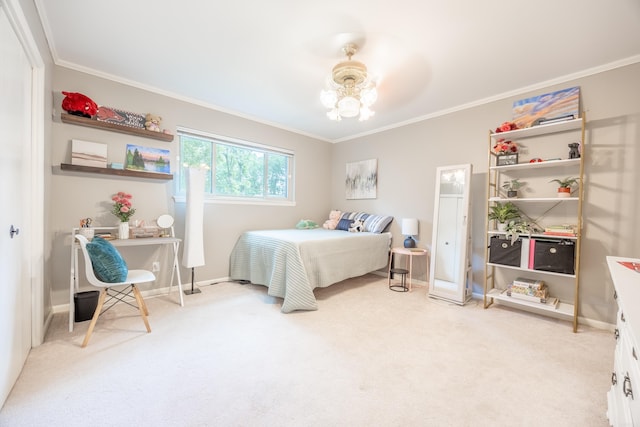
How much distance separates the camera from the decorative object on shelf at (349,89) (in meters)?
2.21

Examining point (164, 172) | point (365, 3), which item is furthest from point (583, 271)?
point (164, 172)

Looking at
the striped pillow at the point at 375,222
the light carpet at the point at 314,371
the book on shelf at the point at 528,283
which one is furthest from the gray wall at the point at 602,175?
the striped pillow at the point at 375,222

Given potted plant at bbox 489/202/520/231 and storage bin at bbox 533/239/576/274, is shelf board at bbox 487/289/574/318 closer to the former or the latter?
storage bin at bbox 533/239/576/274

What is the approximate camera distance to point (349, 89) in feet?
7.82

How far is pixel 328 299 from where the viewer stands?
3.12m

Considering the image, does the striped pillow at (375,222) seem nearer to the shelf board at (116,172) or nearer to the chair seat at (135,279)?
the shelf board at (116,172)

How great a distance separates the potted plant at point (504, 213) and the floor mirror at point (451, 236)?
262 millimetres

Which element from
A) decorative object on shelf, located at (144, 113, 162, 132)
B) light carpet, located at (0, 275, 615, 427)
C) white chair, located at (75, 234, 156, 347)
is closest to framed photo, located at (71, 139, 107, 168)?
decorative object on shelf, located at (144, 113, 162, 132)

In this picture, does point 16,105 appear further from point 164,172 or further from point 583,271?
point 583,271

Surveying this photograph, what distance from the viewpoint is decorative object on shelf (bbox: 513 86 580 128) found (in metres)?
2.58

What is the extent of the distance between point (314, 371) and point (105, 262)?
5.65 feet

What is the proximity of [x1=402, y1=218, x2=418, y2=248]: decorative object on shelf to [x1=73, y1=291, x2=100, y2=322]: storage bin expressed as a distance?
353 centimetres

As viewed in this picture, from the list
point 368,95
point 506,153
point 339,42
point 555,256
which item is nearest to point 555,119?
point 506,153

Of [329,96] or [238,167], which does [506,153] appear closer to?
[329,96]
